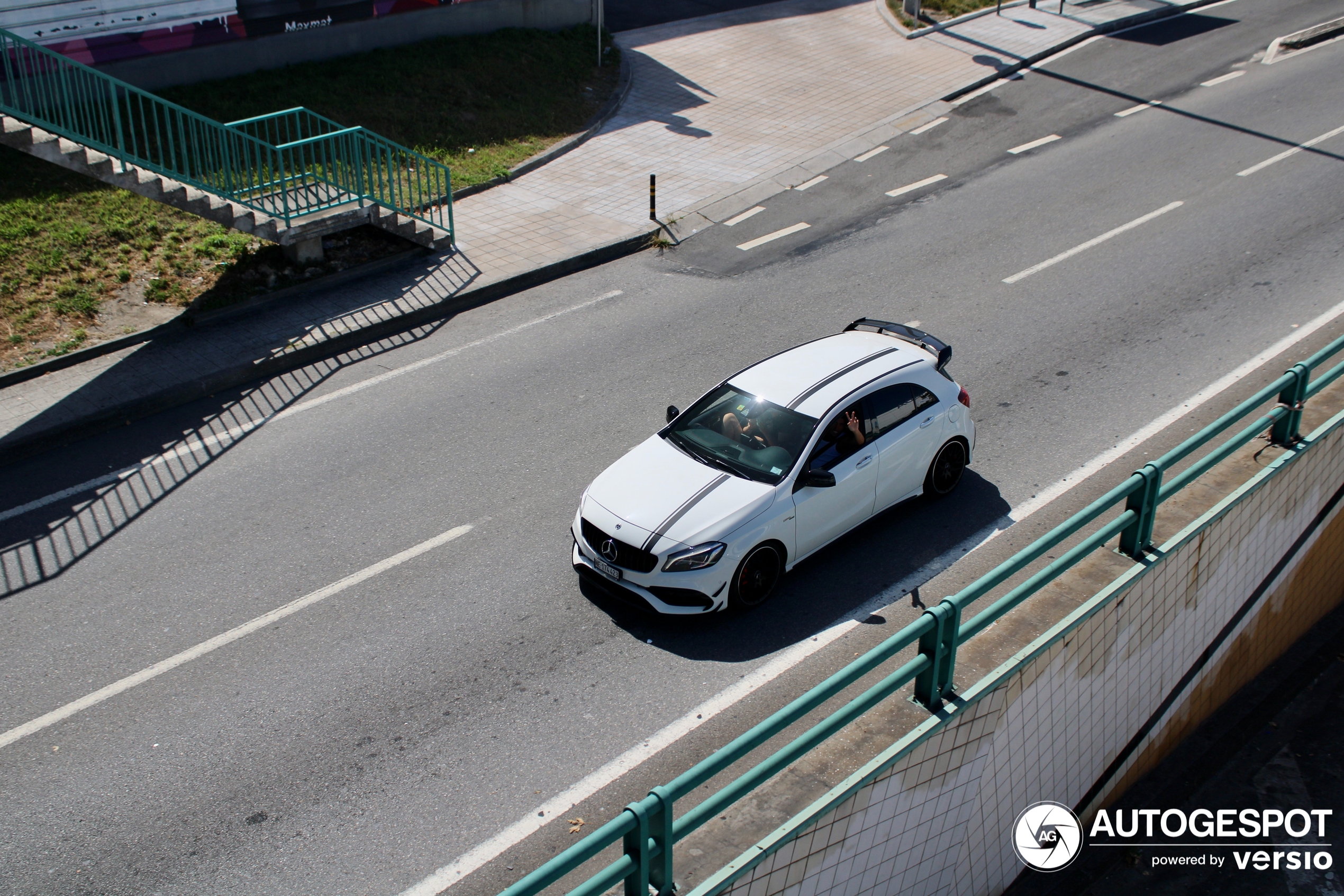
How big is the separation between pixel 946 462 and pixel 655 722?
378cm

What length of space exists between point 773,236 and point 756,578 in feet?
28.7

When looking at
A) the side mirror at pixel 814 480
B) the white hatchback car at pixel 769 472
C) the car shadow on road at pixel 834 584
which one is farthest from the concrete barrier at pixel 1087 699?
the white hatchback car at pixel 769 472

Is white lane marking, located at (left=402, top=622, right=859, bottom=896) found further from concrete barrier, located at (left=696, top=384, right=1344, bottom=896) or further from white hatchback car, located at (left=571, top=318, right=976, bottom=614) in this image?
concrete barrier, located at (left=696, top=384, right=1344, bottom=896)

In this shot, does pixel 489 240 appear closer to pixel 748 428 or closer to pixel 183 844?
pixel 748 428

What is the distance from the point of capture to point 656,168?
1833cm

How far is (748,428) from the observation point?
8852mm

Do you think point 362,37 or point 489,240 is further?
point 362,37

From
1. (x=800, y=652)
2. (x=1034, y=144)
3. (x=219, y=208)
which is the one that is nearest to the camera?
(x=800, y=652)

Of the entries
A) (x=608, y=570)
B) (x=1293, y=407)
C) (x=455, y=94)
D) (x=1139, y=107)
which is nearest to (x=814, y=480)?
(x=608, y=570)

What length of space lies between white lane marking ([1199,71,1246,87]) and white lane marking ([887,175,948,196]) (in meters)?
7.05

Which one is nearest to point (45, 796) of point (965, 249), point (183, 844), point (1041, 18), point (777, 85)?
point (183, 844)

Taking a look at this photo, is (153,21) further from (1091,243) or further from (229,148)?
(1091,243)

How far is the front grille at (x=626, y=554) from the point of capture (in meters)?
8.00

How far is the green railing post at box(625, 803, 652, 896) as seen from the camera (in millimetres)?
3826
